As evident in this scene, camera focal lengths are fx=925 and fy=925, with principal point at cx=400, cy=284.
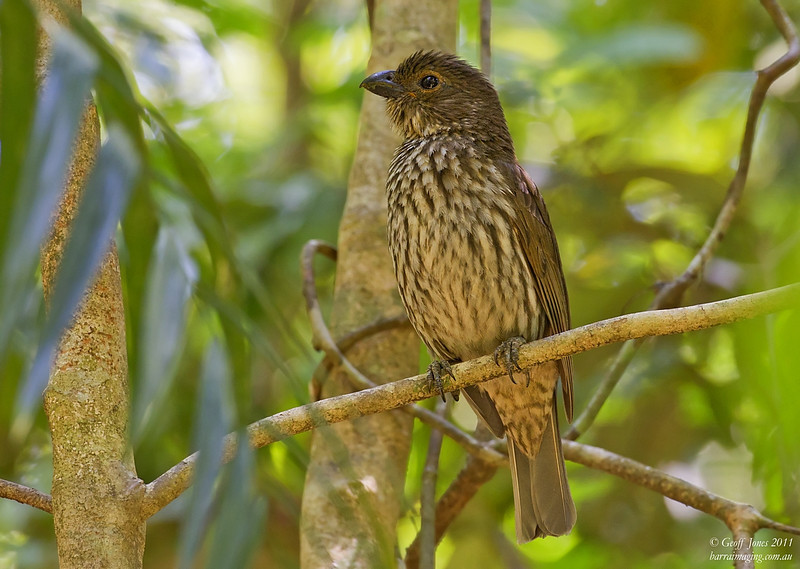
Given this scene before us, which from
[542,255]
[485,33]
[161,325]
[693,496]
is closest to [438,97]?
[485,33]

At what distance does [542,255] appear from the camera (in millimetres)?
3027

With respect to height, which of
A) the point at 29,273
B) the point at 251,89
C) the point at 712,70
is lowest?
the point at 29,273

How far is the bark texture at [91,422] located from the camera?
169 centimetres

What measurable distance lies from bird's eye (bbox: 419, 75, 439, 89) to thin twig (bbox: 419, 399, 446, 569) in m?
1.21

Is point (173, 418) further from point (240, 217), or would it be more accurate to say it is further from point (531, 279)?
point (531, 279)

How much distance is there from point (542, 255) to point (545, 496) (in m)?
0.80

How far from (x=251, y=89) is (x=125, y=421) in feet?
15.9

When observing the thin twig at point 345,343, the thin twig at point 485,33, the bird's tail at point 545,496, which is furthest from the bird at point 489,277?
the thin twig at point 485,33

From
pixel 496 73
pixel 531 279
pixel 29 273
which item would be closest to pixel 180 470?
pixel 29 273

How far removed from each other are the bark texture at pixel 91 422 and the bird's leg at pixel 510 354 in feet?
3.34

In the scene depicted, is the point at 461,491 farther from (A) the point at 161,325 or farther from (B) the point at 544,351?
(A) the point at 161,325

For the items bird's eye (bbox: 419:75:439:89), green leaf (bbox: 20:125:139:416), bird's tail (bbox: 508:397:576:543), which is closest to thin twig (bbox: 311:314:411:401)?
bird's tail (bbox: 508:397:576:543)

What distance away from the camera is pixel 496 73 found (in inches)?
183

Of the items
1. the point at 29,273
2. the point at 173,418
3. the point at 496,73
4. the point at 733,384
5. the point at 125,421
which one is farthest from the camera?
the point at 496,73
